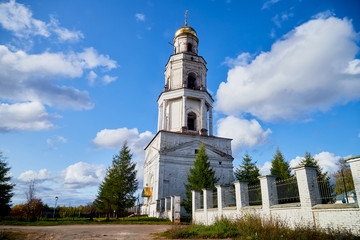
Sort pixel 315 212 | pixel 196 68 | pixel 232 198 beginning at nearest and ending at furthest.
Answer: pixel 315 212 → pixel 232 198 → pixel 196 68

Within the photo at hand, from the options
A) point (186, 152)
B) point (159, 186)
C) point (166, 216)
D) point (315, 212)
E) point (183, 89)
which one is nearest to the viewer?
point (315, 212)

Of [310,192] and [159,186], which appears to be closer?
[310,192]

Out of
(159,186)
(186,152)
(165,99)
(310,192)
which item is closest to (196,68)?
(165,99)

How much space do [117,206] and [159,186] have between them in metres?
5.32

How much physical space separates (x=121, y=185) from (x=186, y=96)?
12.9 m

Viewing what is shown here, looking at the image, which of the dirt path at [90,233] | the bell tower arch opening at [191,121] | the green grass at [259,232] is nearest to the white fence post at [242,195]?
the green grass at [259,232]

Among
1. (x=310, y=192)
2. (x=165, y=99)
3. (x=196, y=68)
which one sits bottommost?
(x=310, y=192)

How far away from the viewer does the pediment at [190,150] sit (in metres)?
24.3

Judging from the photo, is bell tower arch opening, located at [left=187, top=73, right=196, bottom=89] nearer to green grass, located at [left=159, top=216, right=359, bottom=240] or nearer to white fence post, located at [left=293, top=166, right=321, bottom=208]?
green grass, located at [left=159, top=216, right=359, bottom=240]

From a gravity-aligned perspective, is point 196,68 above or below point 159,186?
above

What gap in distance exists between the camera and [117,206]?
77.7 ft

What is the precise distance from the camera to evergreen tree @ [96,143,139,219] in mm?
23906

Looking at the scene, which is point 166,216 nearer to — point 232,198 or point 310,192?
point 232,198

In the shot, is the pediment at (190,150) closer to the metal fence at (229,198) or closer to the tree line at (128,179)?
the tree line at (128,179)
